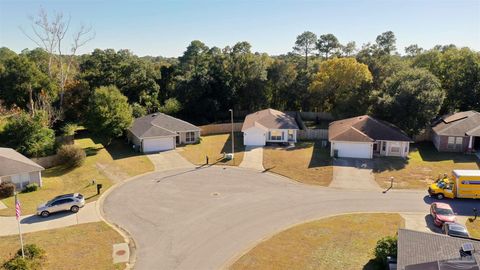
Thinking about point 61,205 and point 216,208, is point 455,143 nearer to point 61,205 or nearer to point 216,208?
point 216,208

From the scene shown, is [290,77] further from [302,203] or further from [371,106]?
[302,203]

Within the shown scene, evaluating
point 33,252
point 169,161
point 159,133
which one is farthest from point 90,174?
point 33,252

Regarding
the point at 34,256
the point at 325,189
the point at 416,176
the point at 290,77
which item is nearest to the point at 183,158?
the point at 325,189

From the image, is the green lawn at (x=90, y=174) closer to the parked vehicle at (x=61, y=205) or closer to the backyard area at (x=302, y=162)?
the parked vehicle at (x=61, y=205)

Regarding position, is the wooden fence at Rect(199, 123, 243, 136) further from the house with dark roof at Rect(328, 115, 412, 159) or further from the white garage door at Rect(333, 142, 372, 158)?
the white garage door at Rect(333, 142, 372, 158)

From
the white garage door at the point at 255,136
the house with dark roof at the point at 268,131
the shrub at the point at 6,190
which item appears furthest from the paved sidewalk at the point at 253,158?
the shrub at the point at 6,190

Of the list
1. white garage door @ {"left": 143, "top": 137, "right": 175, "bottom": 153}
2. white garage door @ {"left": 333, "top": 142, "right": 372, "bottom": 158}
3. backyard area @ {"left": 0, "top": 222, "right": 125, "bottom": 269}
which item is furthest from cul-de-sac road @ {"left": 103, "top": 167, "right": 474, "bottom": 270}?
white garage door @ {"left": 333, "top": 142, "right": 372, "bottom": 158}
